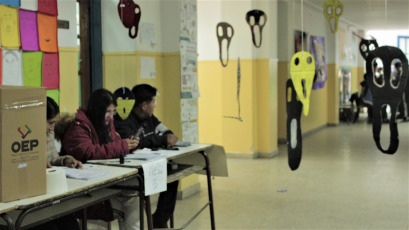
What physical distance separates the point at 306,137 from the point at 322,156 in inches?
108

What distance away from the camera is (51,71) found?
14.2 ft

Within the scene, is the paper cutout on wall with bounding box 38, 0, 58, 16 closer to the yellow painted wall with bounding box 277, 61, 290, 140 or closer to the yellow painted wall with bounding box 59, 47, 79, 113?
the yellow painted wall with bounding box 59, 47, 79, 113

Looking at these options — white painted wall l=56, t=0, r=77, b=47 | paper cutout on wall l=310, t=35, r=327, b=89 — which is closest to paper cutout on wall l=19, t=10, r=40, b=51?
white painted wall l=56, t=0, r=77, b=47

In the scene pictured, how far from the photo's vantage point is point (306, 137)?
11.8 meters

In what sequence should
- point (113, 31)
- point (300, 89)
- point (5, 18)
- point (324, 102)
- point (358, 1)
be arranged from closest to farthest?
point (300, 89)
point (5, 18)
point (113, 31)
point (358, 1)
point (324, 102)

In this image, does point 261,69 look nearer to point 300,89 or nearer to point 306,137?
point 306,137

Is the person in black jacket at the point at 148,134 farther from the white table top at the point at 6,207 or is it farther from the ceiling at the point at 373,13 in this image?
the ceiling at the point at 373,13

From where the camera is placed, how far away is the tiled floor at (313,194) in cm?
504

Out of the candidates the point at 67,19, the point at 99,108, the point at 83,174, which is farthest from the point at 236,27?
the point at 83,174

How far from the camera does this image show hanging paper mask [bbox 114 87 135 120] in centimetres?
425

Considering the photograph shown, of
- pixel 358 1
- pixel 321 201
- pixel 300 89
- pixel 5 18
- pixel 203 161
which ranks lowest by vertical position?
pixel 321 201

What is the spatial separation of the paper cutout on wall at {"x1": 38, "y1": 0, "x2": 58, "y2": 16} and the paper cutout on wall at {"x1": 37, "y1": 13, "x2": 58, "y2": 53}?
1.3 inches

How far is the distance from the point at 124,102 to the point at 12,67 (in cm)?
90

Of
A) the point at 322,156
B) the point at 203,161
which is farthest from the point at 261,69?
the point at 203,161
